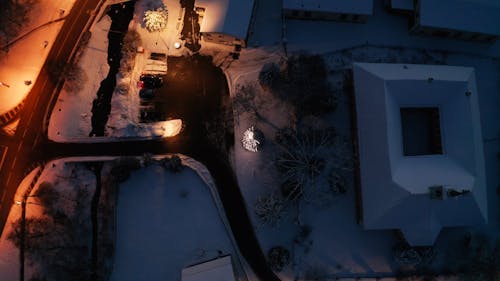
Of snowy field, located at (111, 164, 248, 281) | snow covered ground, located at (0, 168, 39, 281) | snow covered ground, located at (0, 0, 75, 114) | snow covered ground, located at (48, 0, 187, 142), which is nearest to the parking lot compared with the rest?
snow covered ground, located at (48, 0, 187, 142)

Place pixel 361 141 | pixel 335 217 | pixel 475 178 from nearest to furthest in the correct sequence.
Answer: pixel 475 178 < pixel 361 141 < pixel 335 217

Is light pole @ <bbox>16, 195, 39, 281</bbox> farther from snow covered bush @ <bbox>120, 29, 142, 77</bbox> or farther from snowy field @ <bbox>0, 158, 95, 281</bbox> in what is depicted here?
snow covered bush @ <bbox>120, 29, 142, 77</bbox>

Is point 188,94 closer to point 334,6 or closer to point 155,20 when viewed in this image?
point 155,20

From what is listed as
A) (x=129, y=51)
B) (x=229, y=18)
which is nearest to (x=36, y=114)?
(x=129, y=51)

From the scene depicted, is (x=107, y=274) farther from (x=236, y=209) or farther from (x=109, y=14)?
(x=109, y=14)

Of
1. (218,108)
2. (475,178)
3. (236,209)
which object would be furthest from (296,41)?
(475,178)
